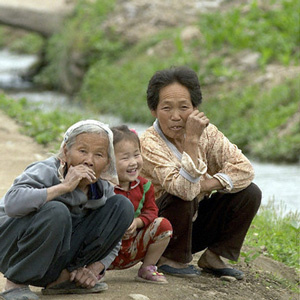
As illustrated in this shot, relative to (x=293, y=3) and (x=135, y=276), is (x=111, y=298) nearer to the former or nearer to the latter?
(x=135, y=276)

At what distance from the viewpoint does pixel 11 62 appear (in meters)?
23.3

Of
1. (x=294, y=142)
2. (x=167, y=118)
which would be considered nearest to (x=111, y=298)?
(x=167, y=118)

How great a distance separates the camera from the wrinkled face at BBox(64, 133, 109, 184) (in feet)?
10.9

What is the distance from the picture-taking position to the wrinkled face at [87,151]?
10.9ft

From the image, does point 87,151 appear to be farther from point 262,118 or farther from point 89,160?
point 262,118

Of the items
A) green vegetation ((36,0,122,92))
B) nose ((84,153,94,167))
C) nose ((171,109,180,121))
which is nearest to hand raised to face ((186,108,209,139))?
nose ((171,109,180,121))

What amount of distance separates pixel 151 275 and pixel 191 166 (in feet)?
1.94

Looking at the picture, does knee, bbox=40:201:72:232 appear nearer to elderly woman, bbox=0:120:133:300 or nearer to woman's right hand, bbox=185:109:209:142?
elderly woman, bbox=0:120:133:300

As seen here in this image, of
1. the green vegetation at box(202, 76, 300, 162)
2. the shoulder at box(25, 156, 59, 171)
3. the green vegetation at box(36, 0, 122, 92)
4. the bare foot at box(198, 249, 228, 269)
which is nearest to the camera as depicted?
the shoulder at box(25, 156, 59, 171)

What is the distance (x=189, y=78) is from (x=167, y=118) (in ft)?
0.81

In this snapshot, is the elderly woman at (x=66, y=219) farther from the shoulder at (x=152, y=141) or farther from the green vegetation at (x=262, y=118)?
the green vegetation at (x=262, y=118)

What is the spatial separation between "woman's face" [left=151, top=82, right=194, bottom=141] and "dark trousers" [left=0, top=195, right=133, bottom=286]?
696mm

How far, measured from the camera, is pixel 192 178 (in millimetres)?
3771

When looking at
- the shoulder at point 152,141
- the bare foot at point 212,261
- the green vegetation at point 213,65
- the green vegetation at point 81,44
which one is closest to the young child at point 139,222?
the shoulder at point 152,141
